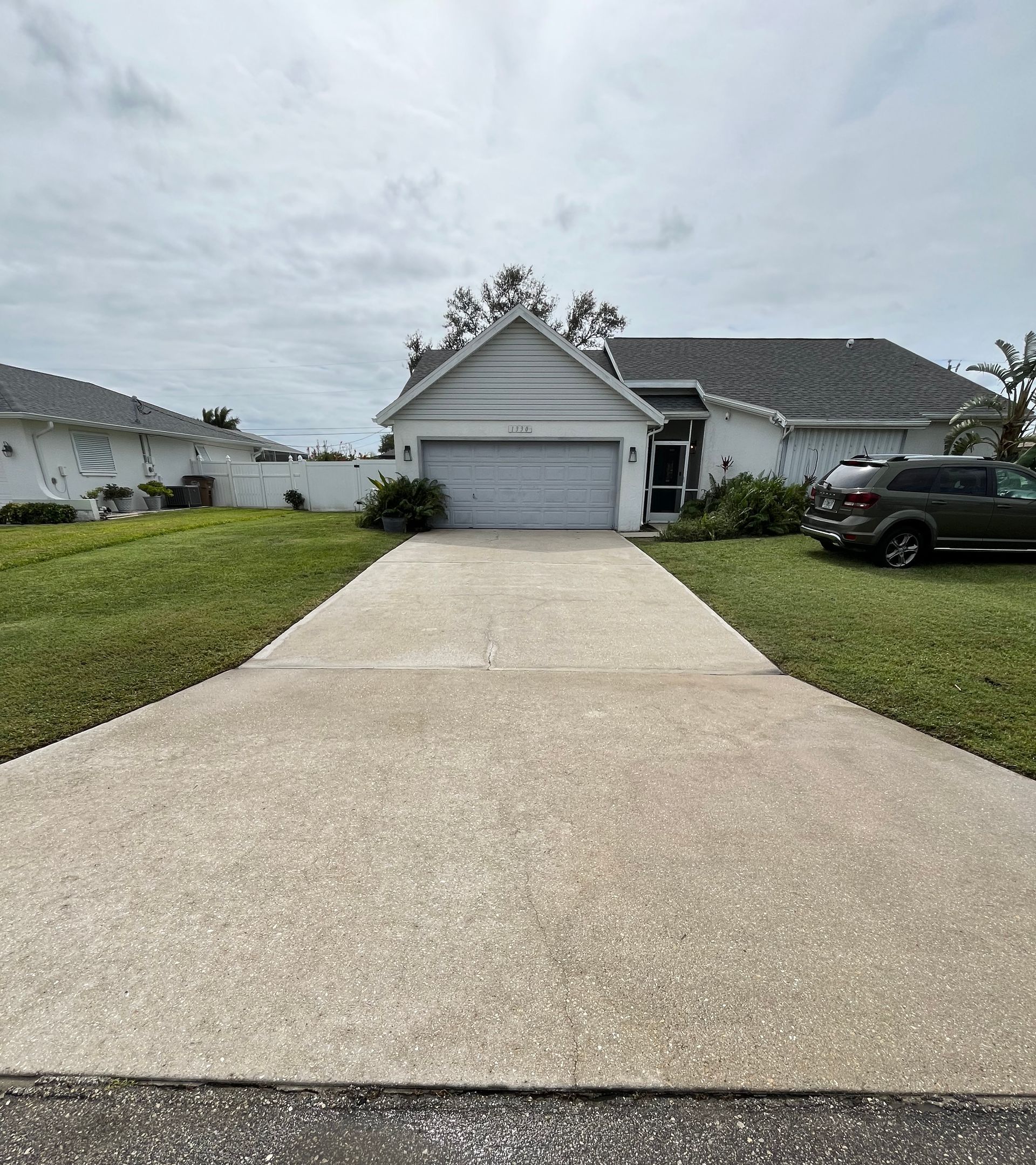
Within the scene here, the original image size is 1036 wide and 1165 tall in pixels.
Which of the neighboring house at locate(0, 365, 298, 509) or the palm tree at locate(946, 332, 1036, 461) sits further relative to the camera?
the neighboring house at locate(0, 365, 298, 509)

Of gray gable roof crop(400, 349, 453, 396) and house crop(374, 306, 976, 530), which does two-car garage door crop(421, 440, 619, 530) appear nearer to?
house crop(374, 306, 976, 530)

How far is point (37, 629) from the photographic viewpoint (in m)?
5.46

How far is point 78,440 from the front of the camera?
55.7 ft

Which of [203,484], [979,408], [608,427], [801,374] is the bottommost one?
[203,484]

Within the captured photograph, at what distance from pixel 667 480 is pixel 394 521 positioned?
7.70m

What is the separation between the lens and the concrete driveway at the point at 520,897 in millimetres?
1622

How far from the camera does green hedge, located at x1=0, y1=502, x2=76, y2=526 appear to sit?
47.6 feet

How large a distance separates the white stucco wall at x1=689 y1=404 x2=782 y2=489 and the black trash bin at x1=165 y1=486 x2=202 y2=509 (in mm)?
18535

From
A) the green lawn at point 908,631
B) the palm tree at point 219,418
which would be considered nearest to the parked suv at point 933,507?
the green lawn at point 908,631

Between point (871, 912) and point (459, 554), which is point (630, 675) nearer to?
point (871, 912)

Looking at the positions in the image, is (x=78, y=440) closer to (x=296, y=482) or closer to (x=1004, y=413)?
(x=296, y=482)

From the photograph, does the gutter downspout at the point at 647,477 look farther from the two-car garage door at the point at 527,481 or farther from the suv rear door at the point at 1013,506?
the suv rear door at the point at 1013,506

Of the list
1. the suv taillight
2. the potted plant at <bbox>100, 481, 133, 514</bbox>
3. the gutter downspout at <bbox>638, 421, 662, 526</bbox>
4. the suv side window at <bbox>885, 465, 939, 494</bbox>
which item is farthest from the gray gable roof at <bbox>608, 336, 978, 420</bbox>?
the potted plant at <bbox>100, 481, 133, 514</bbox>

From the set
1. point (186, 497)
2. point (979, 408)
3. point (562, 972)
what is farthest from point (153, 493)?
point (979, 408)
